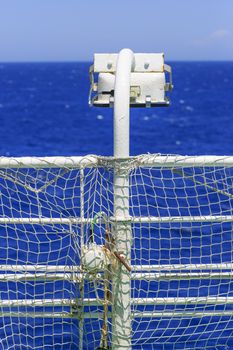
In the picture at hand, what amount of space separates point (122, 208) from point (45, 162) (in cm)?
53

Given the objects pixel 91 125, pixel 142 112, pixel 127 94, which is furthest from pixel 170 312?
pixel 142 112

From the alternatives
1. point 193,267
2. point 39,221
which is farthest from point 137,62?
point 193,267

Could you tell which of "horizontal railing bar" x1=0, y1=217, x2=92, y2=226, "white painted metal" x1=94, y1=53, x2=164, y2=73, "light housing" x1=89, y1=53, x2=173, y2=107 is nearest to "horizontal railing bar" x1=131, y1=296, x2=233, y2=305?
"horizontal railing bar" x1=0, y1=217, x2=92, y2=226

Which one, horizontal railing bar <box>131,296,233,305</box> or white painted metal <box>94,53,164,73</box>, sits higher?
white painted metal <box>94,53,164,73</box>

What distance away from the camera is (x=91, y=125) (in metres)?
52.4

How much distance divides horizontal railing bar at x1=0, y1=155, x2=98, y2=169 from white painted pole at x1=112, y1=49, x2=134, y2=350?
8.3 inches

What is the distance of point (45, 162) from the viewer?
18.1ft

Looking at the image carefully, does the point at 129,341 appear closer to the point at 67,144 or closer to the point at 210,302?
the point at 210,302

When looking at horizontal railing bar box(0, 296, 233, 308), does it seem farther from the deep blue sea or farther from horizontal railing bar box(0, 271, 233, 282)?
the deep blue sea

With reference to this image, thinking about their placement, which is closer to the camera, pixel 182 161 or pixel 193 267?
pixel 182 161

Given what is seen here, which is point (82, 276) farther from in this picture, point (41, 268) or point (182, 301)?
point (182, 301)

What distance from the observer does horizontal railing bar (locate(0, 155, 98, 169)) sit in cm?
552

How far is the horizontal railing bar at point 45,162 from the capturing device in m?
5.52

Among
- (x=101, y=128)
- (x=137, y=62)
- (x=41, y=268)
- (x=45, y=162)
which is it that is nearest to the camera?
(x=45, y=162)
